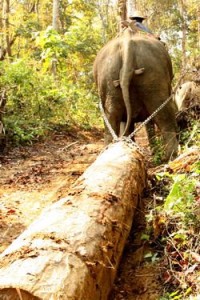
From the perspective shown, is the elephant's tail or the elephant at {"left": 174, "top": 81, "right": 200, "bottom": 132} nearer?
the elephant's tail

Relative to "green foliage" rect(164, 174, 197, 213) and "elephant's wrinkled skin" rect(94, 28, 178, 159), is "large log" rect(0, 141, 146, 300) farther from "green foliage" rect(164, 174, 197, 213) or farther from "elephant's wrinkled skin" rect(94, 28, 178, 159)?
"elephant's wrinkled skin" rect(94, 28, 178, 159)

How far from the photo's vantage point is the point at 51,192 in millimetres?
5891

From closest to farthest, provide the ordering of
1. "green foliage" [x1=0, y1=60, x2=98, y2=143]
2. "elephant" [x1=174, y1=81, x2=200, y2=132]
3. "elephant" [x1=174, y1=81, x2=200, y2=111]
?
"elephant" [x1=174, y1=81, x2=200, y2=132]
"elephant" [x1=174, y1=81, x2=200, y2=111]
"green foliage" [x1=0, y1=60, x2=98, y2=143]

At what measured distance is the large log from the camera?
229 cm

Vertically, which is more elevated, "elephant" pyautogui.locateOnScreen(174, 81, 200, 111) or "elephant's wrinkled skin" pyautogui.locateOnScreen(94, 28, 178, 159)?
"elephant's wrinkled skin" pyautogui.locateOnScreen(94, 28, 178, 159)

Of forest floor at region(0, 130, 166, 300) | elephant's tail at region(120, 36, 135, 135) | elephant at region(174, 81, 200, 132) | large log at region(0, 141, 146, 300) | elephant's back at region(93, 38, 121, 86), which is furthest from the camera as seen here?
elephant at region(174, 81, 200, 132)

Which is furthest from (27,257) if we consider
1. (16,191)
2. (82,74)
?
(82,74)

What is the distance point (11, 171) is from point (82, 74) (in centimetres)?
1486

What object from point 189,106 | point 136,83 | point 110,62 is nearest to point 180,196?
point 136,83

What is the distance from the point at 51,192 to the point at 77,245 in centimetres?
321

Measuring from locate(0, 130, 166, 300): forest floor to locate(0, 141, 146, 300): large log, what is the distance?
304mm

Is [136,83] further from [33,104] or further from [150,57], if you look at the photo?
[33,104]

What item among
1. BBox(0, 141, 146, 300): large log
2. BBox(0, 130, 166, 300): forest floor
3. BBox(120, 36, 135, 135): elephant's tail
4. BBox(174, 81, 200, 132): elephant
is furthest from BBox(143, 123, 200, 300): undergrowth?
BBox(174, 81, 200, 132): elephant

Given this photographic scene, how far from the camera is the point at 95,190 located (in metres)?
3.56
